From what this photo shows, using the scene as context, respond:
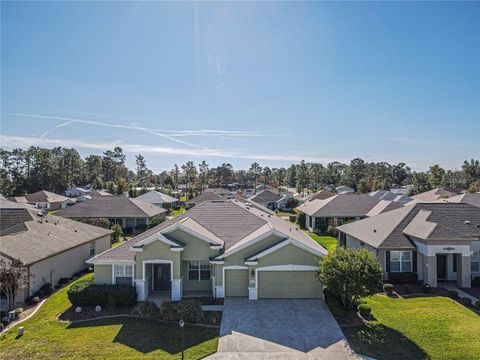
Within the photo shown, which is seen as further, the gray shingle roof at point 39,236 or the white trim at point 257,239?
the gray shingle roof at point 39,236

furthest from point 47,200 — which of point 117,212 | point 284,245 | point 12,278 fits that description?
point 284,245

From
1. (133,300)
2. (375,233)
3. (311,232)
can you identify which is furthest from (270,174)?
(133,300)

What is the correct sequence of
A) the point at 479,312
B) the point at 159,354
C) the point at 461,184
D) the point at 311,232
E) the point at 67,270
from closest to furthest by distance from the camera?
1. the point at 159,354
2. the point at 479,312
3. the point at 67,270
4. the point at 311,232
5. the point at 461,184

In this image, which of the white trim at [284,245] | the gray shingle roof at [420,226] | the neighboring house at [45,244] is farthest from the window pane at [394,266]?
the neighboring house at [45,244]

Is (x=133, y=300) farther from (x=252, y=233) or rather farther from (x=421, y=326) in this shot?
(x=421, y=326)

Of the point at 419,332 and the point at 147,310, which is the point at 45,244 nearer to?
the point at 147,310

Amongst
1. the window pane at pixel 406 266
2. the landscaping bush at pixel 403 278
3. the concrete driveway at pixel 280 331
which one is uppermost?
the window pane at pixel 406 266

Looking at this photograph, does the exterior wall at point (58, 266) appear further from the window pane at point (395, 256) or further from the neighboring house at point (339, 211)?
the neighboring house at point (339, 211)
